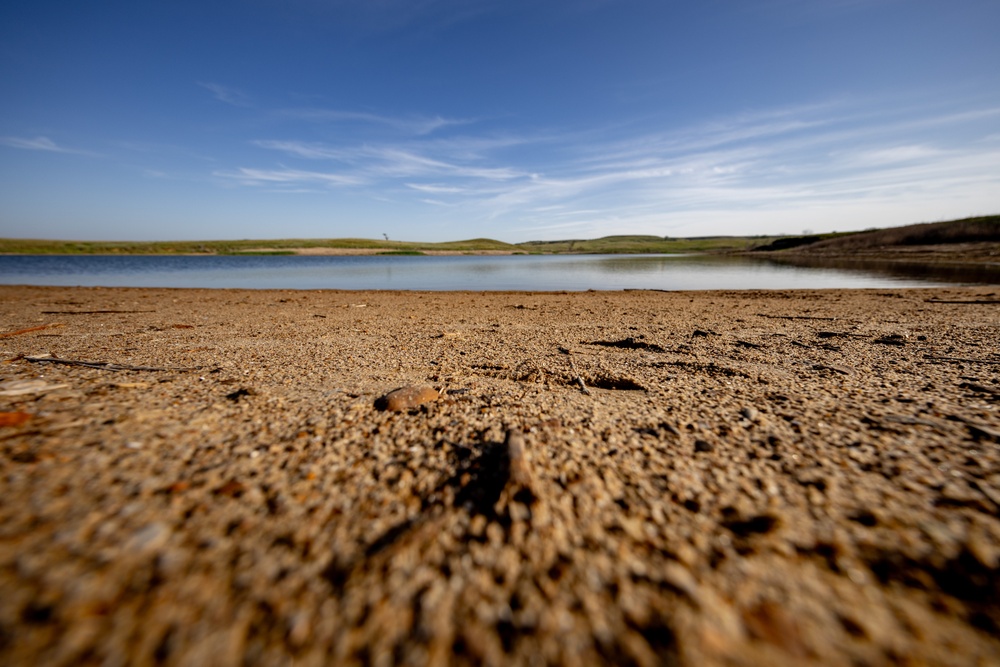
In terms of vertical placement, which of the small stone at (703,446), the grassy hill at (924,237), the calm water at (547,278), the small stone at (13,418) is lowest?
the calm water at (547,278)

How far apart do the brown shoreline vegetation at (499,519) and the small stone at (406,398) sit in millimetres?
32

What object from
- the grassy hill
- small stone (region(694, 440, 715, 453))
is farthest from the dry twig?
the grassy hill

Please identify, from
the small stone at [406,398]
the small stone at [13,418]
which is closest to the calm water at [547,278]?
the small stone at [406,398]

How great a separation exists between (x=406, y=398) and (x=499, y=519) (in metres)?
1.64

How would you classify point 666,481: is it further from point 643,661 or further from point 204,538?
point 204,538

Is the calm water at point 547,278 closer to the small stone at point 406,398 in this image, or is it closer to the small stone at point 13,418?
the small stone at point 406,398

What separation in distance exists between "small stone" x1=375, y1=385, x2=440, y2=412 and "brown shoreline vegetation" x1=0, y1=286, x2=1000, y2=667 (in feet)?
0.10

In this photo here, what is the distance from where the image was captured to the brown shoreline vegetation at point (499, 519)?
1211mm

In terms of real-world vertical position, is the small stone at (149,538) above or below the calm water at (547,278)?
above

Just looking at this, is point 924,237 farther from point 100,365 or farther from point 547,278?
point 100,365

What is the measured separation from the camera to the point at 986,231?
3284 centimetres

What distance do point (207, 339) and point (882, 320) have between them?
1268 cm

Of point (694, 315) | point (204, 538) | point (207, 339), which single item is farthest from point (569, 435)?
point (694, 315)

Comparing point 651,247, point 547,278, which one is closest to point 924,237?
point 547,278
